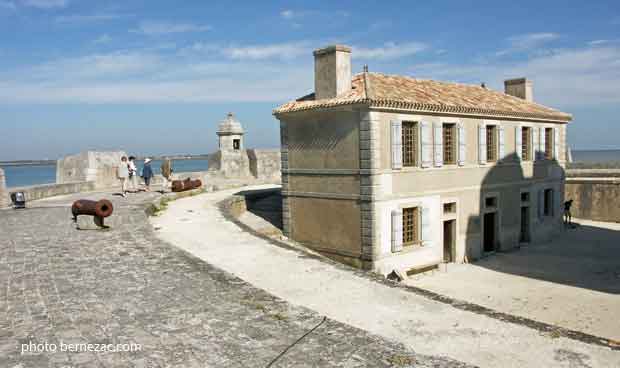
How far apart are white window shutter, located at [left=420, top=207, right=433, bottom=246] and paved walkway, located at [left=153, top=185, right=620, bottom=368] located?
610cm

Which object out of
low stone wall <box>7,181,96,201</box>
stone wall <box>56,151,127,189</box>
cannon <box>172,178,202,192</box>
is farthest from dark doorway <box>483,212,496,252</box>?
low stone wall <box>7,181,96,201</box>

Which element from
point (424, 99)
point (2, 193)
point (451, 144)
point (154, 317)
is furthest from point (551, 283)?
point (2, 193)

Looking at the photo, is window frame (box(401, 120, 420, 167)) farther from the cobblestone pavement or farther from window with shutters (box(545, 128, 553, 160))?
window with shutters (box(545, 128, 553, 160))

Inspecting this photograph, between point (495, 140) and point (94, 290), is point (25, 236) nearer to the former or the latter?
point (94, 290)

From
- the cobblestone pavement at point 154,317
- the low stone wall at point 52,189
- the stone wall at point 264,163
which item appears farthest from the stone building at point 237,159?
the cobblestone pavement at point 154,317

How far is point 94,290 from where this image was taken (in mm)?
7871

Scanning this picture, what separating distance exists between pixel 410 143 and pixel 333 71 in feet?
11.3

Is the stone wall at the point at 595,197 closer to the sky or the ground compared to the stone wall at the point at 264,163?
closer to the ground

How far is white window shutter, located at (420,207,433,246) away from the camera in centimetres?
1622

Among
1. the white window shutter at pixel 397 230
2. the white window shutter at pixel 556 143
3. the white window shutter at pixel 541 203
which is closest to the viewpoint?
the white window shutter at pixel 397 230

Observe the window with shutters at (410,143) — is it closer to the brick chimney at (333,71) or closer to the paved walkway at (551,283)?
the brick chimney at (333,71)

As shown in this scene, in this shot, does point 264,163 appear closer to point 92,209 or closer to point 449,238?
point 449,238

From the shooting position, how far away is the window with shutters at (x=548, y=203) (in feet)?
74.3

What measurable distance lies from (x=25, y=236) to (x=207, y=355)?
8378 mm
